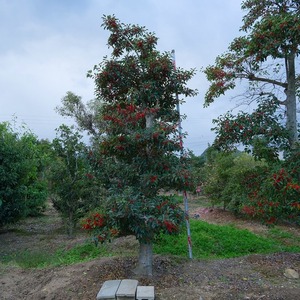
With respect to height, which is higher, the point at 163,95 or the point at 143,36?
the point at 143,36

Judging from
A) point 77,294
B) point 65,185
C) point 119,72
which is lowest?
point 77,294

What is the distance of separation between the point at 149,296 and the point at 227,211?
891cm

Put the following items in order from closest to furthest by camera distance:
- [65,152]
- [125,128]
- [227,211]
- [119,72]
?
[125,128]
[119,72]
[65,152]
[227,211]

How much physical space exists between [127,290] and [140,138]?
1673 mm

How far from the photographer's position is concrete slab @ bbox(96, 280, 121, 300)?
11.3ft

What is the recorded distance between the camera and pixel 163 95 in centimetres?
486

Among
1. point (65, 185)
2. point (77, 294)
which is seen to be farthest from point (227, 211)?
point (77, 294)

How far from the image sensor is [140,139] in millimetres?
3971

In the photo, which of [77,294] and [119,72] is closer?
[77,294]

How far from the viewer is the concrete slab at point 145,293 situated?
3406 millimetres

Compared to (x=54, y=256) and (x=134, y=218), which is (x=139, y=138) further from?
(x=54, y=256)

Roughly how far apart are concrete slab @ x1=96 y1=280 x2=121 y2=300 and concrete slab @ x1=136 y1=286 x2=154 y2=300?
0.80ft

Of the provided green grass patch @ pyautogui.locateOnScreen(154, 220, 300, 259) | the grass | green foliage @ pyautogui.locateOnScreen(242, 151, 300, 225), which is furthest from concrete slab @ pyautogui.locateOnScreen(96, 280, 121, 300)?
green grass patch @ pyautogui.locateOnScreen(154, 220, 300, 259)

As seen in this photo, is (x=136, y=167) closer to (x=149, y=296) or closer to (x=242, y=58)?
(x=149, y=296)
